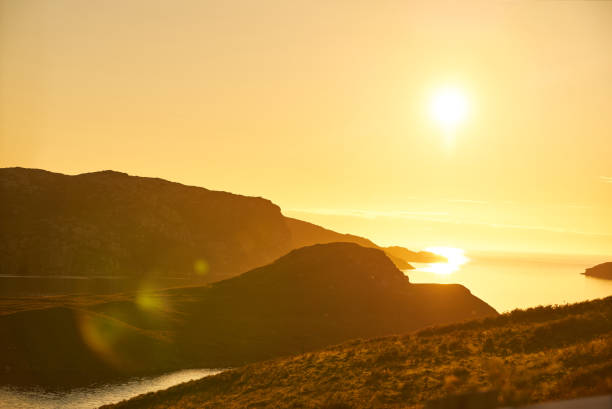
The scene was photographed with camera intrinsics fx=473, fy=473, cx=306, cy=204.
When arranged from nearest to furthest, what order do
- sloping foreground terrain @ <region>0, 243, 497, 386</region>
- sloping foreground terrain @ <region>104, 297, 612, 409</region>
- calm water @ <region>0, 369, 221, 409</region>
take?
1. sloping foreground terrain @ <region>104, 297, 612, 409</region>
2. calm water @ <region>0, 369, 221, 409</region>
3. sloping foreground terrain @ <region>0, 243, 497, 386</region>

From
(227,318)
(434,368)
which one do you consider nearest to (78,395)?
(434,368)

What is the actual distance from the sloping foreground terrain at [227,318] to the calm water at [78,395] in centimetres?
365

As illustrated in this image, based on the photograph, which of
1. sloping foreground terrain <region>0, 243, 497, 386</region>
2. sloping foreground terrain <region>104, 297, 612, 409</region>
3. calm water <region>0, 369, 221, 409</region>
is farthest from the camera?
sloping foreground terrain <region>0, 243, 497, 386</region>

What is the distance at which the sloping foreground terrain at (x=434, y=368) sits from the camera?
909 inches

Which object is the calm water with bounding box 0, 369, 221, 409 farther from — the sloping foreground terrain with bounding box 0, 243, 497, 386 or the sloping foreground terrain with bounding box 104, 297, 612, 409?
the sloping foreground terrain with bounding box 104, 297, 612, 409

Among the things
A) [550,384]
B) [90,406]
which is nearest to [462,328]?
[550,384]

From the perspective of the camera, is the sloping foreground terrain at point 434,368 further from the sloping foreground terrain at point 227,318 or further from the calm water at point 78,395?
the sloping foreground terrain at point 227,318

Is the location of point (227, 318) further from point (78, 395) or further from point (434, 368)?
→ point (434, 368)

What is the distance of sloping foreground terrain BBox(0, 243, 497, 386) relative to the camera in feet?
208

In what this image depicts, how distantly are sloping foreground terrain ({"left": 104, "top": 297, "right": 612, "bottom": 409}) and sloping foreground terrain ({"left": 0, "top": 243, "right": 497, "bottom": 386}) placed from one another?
27.2m

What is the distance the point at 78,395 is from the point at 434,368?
40384 millimetres

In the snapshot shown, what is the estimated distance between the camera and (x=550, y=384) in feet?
68.0

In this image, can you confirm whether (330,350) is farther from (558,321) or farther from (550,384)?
(550,384)

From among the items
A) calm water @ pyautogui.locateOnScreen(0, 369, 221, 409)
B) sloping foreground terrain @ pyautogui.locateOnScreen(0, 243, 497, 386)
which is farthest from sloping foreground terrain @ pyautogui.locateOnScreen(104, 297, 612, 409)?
sloping foreground terrain @ pyautogui.locateOnScreen(0, 243, 497, 386)
